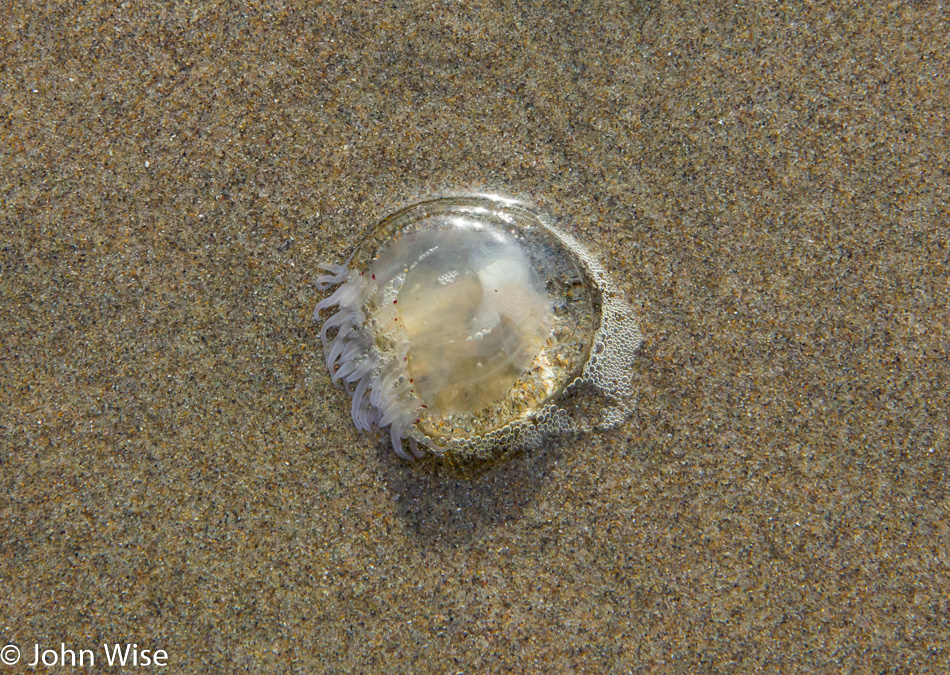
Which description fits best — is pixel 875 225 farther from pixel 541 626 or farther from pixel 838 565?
pixel 541 626

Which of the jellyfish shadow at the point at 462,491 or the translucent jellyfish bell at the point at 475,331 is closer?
the translucent jellyfish bell at the point at 475,331

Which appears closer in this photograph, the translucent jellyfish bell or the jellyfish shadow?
the translucent jellyfish bell

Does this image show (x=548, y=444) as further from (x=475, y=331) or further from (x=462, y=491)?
(x=475, y=331)

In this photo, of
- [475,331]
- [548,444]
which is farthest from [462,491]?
[475,331]

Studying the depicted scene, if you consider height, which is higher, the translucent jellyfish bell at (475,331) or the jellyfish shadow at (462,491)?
the translucent jellyfish bell at (475,331)

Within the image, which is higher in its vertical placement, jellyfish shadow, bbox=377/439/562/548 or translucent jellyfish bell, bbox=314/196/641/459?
translucent jellyfish bell, bbox=314/196/641/459

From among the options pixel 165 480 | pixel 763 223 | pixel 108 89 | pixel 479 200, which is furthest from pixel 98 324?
pixel 763 223
